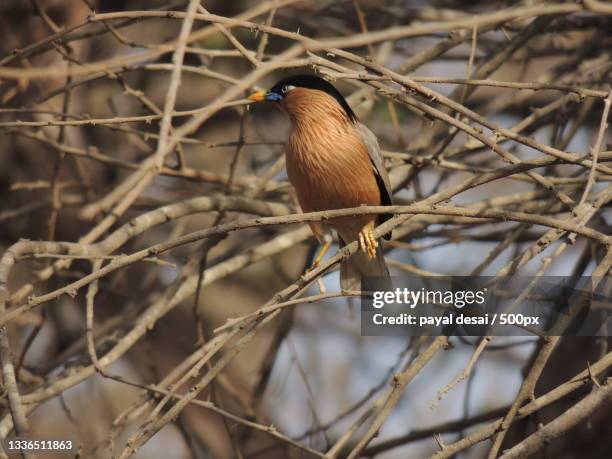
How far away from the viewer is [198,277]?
13.1 feet

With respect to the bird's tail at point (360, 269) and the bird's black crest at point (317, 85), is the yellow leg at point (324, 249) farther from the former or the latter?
the bird's black crest at point (317, 85)

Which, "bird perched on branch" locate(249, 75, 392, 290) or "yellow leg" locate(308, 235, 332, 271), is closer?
"bird perched on branch" locate(249, 75, 392, 290)

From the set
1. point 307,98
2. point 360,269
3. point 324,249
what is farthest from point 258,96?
point 360,269

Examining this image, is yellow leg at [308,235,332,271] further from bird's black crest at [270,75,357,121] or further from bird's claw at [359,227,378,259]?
bird's black crest at [270,75,357,121]

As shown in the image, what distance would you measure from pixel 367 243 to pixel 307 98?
2.89 feet

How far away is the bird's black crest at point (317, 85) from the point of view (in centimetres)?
436

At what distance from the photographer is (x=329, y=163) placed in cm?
412

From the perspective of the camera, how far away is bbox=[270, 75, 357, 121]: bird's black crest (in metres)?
4.36

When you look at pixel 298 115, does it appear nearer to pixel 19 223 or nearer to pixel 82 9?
pixel 82 9

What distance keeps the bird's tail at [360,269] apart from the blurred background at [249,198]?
65 millimetres

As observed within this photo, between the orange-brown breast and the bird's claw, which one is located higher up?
the orange-brown breast

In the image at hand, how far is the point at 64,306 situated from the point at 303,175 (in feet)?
10.8

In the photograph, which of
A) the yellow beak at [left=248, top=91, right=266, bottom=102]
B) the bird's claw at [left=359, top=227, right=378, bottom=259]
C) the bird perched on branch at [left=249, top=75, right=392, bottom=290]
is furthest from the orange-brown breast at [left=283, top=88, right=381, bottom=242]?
the yellow beak at [left=248, top=91, right=266, bottom=102]

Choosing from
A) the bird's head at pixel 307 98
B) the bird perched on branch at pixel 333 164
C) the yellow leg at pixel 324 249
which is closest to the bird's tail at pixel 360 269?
the bird perched on branch at pixel 333 164
